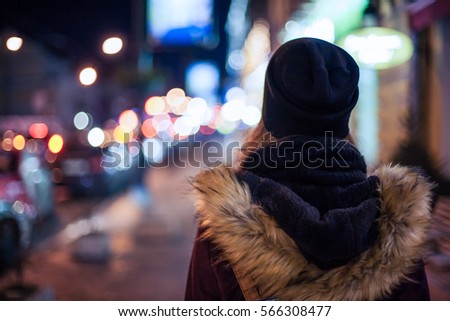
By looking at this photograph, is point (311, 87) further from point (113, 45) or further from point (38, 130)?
point (38, 130)

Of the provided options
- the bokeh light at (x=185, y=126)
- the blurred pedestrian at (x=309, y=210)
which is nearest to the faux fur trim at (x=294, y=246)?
the blurred pedestrian at (x=309, y=210)

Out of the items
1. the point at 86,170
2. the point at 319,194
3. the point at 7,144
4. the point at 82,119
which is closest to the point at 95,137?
the point at 86,170

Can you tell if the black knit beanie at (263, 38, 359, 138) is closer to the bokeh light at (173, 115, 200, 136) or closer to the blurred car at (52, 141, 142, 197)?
→ the blurred car at (52, 141, 142, 197)

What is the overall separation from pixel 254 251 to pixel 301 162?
28 cm

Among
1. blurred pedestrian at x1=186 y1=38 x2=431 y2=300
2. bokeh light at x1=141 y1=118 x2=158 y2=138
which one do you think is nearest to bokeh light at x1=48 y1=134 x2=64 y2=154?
bokeh light at x1=141 y1=118 x2=158 y2=138

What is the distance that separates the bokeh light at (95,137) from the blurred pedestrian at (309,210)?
46.5 feet

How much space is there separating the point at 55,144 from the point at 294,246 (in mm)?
13660

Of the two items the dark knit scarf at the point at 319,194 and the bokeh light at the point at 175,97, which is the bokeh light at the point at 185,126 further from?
the dark knit scarf at the point at 319,194

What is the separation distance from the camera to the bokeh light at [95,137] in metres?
15.9

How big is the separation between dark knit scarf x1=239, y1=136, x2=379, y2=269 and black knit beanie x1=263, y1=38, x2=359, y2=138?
54 millimetres

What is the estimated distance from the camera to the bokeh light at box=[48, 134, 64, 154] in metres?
14.8

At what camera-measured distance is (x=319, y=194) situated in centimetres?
186

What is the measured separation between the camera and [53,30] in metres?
13.4

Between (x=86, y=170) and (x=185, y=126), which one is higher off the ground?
(x=86, y=170)
